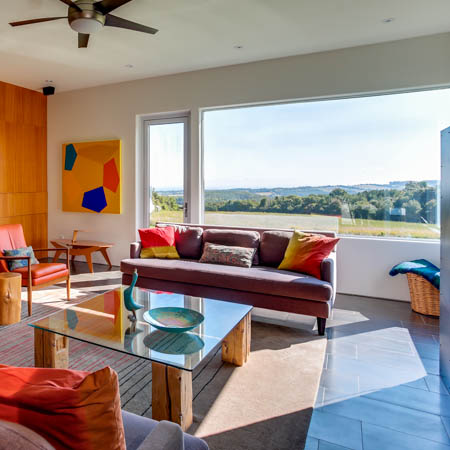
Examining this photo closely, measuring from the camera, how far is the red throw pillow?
417 cm

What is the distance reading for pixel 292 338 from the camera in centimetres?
300

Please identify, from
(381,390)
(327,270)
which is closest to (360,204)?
(327,270)

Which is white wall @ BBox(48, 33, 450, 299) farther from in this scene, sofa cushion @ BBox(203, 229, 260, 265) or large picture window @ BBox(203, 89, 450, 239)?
sofa cushion @ BBox(203, 229, 260, 265)

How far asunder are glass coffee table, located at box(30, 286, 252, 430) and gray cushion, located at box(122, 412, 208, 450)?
47cm

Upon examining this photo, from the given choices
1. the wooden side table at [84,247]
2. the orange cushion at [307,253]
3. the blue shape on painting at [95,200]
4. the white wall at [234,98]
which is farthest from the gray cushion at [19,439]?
the blue shape on painting at [95,200]

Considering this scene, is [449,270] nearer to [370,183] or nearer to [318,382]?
[318,382]

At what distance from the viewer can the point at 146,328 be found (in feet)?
7.24

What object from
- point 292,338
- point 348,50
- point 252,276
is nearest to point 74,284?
point 252,276

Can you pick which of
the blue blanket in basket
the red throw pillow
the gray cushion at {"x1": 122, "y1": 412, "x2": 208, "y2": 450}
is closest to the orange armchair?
the red throw pillow

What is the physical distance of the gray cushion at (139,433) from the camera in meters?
1.13

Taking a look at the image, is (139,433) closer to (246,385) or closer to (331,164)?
(246,385)

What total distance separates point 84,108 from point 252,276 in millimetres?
4695

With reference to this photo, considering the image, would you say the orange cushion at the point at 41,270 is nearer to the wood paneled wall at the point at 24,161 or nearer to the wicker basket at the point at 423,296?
the wood paneled wall at the point at 24,161

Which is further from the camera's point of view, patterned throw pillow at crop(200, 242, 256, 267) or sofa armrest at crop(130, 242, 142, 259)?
sofa armrest at crop(130, 242, 142, 259)
